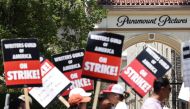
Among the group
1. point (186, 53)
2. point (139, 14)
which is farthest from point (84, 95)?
point (139, 14)

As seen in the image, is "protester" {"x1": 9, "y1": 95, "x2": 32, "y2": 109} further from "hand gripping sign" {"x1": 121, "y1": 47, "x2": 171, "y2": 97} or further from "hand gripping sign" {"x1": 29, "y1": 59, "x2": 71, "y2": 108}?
"hand gripping sign" {"x1": 121, "y1": 47, "x2": 171, "y2": 97}

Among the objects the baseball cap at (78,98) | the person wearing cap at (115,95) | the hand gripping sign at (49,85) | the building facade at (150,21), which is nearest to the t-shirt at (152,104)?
the baseball cap at (78,98)

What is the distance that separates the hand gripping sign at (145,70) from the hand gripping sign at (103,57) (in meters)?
0.25

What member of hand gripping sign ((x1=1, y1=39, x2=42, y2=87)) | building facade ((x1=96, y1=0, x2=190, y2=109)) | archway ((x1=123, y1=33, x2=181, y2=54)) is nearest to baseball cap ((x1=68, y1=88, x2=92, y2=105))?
hand gripping sign ((x1=1, y1=39, x2=42, y2=87))

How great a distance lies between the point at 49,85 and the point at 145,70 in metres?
1.41

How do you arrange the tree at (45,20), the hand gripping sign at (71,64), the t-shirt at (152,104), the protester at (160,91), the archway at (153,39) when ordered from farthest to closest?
the archway at (153,39) < the tree at (45,20) < the hand gripping sign at (71,64) < the protester at (160,91) < the t-shirt at (152,104)

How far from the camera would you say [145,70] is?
8.52 metres

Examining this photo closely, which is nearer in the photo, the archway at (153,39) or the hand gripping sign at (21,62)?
the hand gripping sign at (21,62)

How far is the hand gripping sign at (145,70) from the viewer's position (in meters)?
8.44

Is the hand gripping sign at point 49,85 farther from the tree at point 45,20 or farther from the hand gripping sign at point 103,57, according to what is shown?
the tree at point 45,20

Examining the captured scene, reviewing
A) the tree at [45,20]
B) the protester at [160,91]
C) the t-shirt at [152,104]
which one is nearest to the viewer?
the t-shirt at [152,104]

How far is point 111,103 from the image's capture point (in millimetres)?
7793

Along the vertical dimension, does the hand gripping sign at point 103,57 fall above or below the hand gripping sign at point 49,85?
above

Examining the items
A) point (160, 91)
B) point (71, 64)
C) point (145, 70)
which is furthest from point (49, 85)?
point (160, 91)
